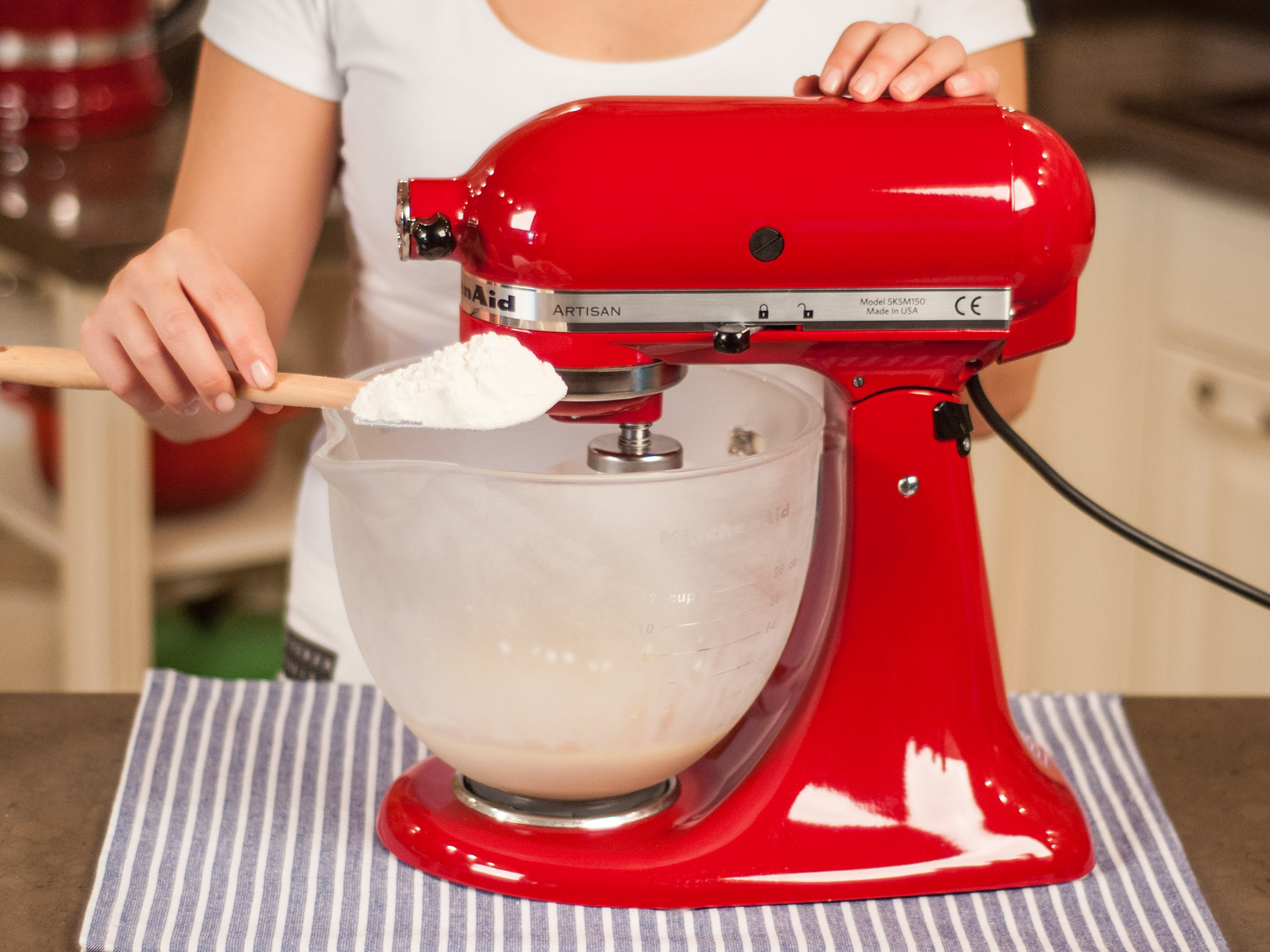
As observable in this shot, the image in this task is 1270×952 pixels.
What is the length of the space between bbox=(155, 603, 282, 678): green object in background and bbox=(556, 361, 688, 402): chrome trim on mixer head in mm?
1347

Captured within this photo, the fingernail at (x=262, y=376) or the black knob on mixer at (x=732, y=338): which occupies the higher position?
the black knob on mixer at (x=732, y=338)

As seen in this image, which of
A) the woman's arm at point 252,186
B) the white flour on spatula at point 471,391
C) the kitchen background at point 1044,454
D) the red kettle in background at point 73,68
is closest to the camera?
the white flour on spatula at point 471,391

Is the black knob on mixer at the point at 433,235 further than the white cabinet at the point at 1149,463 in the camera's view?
No

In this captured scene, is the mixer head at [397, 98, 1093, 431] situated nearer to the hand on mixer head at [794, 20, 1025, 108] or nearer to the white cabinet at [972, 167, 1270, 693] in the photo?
the hand on mixer head at [794, 20, 1025, 108]

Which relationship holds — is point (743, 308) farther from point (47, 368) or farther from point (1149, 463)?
point (1149, 463)

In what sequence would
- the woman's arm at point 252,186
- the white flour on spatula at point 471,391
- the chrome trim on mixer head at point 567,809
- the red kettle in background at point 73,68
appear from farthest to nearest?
the red kettle in background at point 73,68
the woman's arm at point 252,186
the chrome trim on mixer head at point 567,809
the white flour on spatula at point 471,391

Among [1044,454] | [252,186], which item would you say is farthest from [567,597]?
[1044,454]

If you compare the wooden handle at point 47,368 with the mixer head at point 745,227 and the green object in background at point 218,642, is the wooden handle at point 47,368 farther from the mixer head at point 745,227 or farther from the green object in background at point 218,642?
the green object in background at point 218,642

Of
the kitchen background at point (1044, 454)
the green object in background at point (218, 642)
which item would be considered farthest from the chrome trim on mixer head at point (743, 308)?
the green object in background at point (218, 642)

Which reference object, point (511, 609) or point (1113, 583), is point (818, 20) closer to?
point (511, 609)

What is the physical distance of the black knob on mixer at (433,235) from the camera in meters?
0.64

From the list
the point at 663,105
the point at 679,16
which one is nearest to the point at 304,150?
the point at 679,16

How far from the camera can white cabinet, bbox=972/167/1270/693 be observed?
1.73 meters

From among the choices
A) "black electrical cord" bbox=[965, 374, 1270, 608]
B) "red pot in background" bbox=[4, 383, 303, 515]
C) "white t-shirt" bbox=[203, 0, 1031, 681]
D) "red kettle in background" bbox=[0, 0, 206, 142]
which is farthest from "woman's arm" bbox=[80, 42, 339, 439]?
"red kettle in background" bbox=[0, 0, 206, 142]
